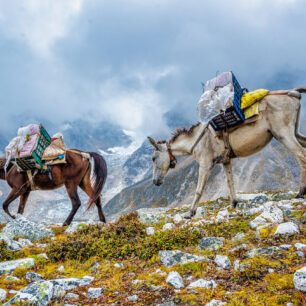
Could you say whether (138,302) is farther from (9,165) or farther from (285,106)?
(9,165)

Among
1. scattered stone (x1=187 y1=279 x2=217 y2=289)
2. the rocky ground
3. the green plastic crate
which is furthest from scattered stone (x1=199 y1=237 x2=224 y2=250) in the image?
the green plastic crate

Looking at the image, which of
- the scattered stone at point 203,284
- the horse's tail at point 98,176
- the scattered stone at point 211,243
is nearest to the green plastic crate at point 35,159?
the horse's tail at point 98,176

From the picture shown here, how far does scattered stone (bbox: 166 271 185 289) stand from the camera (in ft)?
11.5

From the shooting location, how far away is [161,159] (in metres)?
10.3

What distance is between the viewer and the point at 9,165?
12656mm

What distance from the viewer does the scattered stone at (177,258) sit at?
4.36 meters

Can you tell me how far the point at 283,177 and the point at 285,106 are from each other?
105222 millimetres

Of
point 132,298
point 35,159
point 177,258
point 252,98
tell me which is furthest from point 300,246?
point 35,159

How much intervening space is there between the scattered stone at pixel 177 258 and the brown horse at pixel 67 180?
7.89 meters

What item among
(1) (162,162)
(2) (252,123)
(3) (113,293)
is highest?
(2) (252,123)

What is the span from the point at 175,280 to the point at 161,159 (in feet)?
22.6

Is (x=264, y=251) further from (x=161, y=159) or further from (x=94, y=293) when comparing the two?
(x=161, y=159)

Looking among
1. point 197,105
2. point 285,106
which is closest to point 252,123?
point 285,106

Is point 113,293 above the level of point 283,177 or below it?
above
